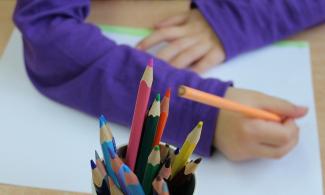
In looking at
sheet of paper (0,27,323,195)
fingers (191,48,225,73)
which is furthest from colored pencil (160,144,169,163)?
fingers (191,48,225,73)

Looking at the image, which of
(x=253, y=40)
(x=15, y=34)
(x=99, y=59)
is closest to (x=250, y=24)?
(x=253, y=40)

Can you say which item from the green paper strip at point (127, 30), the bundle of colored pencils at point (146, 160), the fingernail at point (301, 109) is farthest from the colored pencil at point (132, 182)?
the green paper strip at point (127, 30)

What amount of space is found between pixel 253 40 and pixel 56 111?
0.27 meters

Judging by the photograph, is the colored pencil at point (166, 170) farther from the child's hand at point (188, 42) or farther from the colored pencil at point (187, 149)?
the child's hand at point (188, 42)

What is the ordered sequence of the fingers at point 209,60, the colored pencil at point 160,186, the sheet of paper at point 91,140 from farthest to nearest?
1. the fingers at point 209,60
2. the sheet of paper at point 91,140
3. the colored pencil at point 160,186

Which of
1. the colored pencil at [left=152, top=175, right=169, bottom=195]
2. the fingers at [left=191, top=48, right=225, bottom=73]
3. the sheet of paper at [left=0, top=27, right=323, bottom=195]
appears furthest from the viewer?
the fingers at [left=191, top=48, right=225, bottom=73]

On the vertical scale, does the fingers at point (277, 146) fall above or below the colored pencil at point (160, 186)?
below

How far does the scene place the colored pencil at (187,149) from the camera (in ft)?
1.16

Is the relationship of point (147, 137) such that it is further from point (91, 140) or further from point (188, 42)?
point (188, 42)

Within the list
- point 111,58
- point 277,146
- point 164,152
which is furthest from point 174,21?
point 164,152

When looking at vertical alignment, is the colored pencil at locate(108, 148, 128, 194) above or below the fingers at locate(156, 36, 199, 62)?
above

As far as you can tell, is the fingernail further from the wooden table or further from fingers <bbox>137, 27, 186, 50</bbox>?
fingers <bbox>137, 27, 186, 50</bbox>

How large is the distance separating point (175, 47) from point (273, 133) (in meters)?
0.20

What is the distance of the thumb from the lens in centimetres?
57
